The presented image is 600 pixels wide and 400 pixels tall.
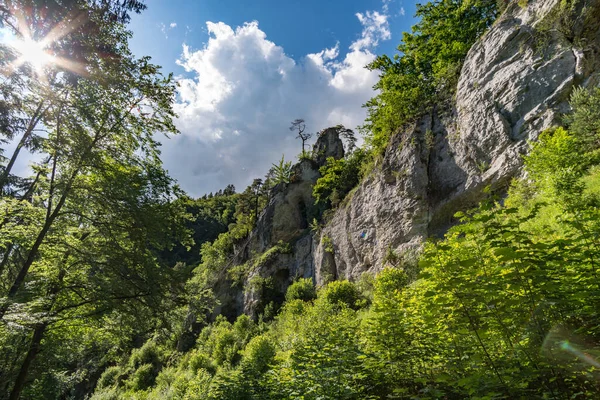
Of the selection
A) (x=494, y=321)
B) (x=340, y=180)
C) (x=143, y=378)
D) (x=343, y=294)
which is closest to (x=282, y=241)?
(x=340, y=180)

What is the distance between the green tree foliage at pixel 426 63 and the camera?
16.6m

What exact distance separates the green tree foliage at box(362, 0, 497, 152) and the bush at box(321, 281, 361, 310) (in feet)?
26.5

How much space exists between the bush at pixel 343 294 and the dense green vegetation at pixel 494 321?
303 inches

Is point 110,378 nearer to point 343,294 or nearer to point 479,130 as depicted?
point 343,294

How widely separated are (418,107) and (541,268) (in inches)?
612

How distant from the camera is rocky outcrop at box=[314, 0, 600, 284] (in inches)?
416

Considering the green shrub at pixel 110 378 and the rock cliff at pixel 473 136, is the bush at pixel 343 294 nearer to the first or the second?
the rock cliff at pixel 473 136

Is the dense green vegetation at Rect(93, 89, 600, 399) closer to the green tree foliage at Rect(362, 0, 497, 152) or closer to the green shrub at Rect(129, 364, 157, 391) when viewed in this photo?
the green tree foliage at Rect(362, 0, 497, 152)

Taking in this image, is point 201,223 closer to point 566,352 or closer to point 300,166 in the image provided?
point 300,166

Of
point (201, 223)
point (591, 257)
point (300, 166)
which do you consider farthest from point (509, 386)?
point (201, 223)

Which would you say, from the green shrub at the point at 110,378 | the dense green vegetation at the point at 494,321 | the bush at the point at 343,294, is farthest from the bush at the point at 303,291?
the green shrub at the point at 110,378

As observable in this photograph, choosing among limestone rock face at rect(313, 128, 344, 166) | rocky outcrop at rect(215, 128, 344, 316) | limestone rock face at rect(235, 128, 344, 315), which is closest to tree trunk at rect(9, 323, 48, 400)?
rocky outcrop at rect(215, 128, 344, 316)

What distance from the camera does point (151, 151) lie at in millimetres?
7938

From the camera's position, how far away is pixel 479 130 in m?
12.4
